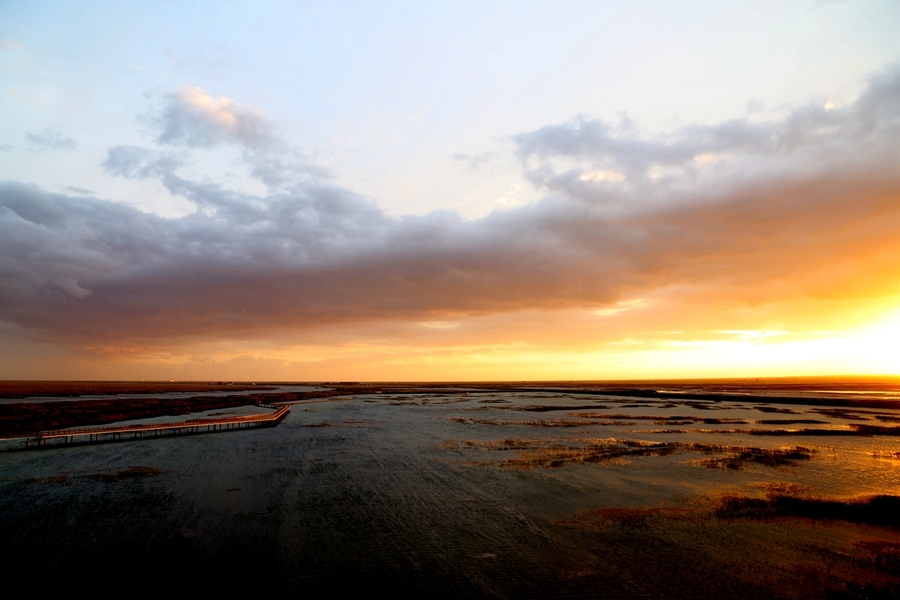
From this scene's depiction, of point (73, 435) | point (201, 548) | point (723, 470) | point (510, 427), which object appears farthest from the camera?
point (510, 427)

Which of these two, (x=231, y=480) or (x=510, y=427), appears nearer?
(x=231, y=480)

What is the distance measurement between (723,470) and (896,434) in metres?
33.1

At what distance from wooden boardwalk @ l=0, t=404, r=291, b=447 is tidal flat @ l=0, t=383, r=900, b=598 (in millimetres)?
3457

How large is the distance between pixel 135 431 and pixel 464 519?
43.6 metres

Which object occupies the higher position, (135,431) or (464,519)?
(135,431)

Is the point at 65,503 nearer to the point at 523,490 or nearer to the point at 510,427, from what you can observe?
the point at 523,490

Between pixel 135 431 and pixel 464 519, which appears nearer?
pixel 464 519

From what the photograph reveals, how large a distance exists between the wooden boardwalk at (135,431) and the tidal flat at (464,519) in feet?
11.3

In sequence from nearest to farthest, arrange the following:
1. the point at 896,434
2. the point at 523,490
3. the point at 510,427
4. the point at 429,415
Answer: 1. the point at 523,490
2. the point at 896,434
3. the point at 510,427
4. the point at 429,415

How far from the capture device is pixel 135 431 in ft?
159

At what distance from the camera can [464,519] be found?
2083cm

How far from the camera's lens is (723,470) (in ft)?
101

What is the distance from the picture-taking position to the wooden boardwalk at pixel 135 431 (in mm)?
41156

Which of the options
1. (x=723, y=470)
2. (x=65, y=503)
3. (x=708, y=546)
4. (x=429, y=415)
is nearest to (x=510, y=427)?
(x=429, y=415)
